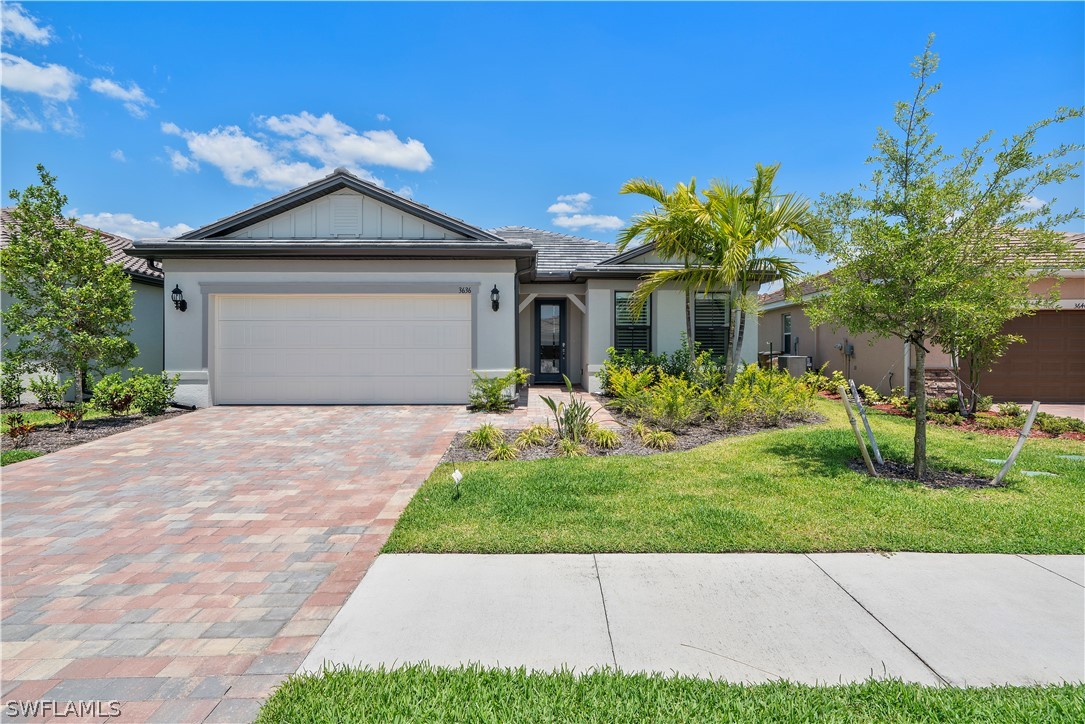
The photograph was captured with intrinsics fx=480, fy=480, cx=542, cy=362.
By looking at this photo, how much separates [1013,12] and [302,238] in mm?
13469

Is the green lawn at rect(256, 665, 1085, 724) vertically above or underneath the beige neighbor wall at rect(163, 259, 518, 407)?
underneath

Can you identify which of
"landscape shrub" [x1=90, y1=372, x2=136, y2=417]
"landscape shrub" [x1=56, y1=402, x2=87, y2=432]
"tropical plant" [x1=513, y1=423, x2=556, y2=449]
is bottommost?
"tropical plant" [x1=513, y1=423, x2=556, y2=449]

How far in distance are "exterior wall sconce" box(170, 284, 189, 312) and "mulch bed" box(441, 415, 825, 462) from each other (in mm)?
7493

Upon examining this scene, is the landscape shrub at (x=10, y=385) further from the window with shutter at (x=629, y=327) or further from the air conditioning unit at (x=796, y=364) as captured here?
the air conditioning unit at (x=796, y=364)

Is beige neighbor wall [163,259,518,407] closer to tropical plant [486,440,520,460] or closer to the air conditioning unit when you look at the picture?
tropical plant [486,440,520,460]

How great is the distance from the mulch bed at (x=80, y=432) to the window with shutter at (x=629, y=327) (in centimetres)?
1029

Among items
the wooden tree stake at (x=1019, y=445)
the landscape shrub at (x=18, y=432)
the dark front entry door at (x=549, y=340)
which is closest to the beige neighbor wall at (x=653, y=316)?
the dark front entry door at (x=549, y=340)

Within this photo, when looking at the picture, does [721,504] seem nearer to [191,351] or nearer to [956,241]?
[956,241]

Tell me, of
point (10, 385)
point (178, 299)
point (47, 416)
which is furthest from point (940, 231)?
point (10, 385)

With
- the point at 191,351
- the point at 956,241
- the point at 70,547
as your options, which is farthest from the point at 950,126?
the point at 191,351

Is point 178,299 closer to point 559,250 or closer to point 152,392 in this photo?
point 152,392

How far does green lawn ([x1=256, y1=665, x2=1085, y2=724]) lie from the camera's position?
6.95 ft

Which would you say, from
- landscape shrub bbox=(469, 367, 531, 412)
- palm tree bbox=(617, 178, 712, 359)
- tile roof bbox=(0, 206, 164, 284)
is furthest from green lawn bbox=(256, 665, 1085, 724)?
tile roof bbox=(0, 206, 164, 284)

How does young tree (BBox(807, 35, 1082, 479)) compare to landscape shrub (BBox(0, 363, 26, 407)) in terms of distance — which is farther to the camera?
landscape shrub (BBox(0, 363, 26, 407))
